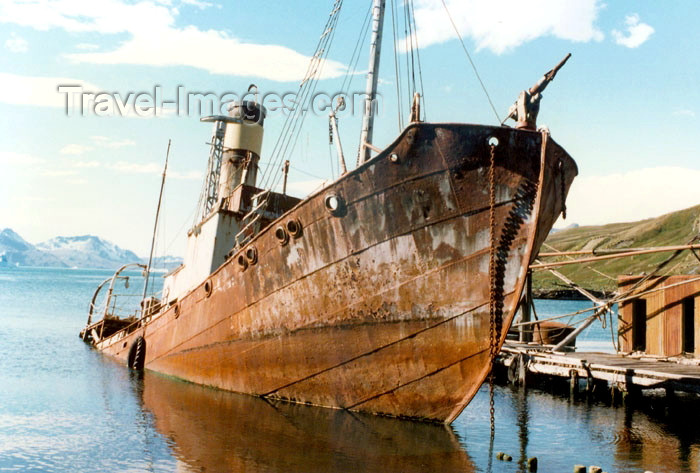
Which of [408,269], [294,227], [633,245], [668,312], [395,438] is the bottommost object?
[395,438]

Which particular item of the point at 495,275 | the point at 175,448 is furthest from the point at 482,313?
the point at 175,448

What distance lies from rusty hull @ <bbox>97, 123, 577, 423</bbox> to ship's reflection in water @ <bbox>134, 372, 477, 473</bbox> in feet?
1.27

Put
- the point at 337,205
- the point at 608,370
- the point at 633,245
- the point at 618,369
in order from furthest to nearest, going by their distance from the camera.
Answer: the point at 633,245, the point at 608,370, the point at 618,369, the point at 337,205

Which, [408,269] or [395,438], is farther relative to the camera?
[408,269]

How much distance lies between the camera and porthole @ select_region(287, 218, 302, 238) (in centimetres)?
1250

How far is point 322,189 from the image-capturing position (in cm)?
1196

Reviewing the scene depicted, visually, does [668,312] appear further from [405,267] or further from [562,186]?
[405,267]

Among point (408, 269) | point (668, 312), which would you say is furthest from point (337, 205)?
point (668, 312)

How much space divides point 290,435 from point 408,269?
4057 millimetres

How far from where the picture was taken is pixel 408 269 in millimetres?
11500

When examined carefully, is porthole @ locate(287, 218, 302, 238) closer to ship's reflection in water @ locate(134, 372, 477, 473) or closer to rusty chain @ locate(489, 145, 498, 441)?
ship's reflection in water @ locate(134, 372, 477, 473)

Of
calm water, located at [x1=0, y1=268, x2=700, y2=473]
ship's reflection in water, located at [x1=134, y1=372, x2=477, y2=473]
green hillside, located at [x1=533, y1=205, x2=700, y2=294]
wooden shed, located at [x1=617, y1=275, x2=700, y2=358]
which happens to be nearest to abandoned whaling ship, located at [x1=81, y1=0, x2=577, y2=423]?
ship's reflection in water, located at [x1=134, y1=372, x2=477, y2=473]

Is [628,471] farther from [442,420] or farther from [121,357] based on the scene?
[121,357]

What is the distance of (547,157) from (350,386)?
19.5 ft
